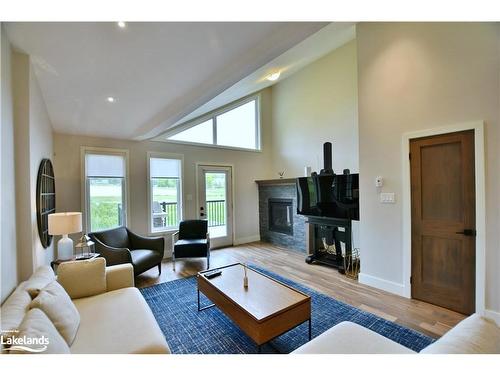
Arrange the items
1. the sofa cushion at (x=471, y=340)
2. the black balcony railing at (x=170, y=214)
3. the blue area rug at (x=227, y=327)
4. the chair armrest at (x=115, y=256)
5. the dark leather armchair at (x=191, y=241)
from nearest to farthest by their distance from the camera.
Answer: the sofa cushion at (x=471, y=340)
the blue area rug at (x=227, y=327)
the chair armrest at (x=115, y=256)
the dark leather armchair at (x=191, y=241)
the black balcony railing at (x=170, y=214)

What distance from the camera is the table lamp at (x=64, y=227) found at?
2.51 metres

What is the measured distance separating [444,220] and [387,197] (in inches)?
24.2

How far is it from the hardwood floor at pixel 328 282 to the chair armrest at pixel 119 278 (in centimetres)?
117

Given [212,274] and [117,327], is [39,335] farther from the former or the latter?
[212,274]

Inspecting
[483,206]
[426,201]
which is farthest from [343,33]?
[483,206]

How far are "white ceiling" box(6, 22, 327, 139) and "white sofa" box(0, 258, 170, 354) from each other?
192 centimetres

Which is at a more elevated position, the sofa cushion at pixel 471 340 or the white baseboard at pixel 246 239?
the sofa cushion at pixel 471 340

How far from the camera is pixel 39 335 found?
113cm

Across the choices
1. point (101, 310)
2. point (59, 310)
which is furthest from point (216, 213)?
point (59, 310)

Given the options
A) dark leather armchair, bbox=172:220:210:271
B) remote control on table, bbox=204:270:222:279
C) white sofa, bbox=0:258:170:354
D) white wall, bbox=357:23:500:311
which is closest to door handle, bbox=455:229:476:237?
white wall, bbox=357:23:500:311

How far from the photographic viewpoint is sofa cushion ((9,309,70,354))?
106cm

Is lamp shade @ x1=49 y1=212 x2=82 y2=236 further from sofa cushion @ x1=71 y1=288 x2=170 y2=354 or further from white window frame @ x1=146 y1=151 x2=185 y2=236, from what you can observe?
white window frame @ x1=146 y1=151 x2=185 y2=236

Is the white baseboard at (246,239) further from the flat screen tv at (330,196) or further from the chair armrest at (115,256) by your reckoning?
the chair armrest at (115,256)

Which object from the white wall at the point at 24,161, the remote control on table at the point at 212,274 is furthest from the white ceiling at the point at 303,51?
the remote control on table at the point at 212,274
